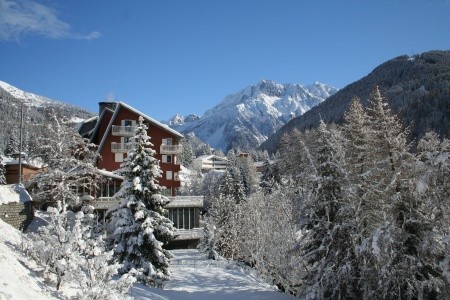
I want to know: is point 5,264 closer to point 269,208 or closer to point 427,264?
point 427,264

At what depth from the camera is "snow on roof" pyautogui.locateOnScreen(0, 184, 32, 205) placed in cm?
2382

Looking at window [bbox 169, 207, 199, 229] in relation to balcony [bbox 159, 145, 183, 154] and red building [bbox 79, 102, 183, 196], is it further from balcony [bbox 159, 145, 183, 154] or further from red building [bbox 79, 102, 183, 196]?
balcony [bbox 159, 145, 183, 154]

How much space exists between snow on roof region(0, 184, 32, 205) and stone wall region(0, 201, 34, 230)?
0.23m

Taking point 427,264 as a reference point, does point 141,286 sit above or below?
below

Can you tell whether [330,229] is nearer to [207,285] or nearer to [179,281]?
[207,285]

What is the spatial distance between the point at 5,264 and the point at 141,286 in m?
11.2

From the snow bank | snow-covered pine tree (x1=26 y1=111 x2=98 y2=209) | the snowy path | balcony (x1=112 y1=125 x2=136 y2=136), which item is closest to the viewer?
the snow bank

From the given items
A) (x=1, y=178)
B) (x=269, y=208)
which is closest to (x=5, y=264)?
(x=269, y=208)

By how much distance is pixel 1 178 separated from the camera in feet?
187

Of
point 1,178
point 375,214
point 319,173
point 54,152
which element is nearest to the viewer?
point 375,214

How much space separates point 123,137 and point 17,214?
25.1 m

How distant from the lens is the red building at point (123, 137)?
49000 millimetres

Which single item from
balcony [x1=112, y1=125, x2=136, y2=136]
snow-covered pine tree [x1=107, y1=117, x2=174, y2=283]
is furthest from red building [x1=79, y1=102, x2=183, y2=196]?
snow-covered pine tree [x1=107, y1=117, x2=174, y2=283]

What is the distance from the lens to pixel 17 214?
25.2m
